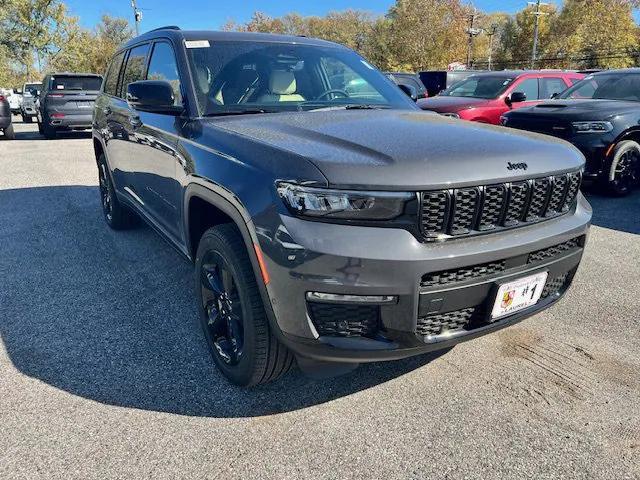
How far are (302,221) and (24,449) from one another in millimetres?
1555

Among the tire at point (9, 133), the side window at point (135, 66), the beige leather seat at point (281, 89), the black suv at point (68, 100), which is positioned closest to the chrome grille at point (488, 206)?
the beige leather seat at point (281, 89)

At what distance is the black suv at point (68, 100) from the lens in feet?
44.0

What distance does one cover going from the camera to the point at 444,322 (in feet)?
7.02

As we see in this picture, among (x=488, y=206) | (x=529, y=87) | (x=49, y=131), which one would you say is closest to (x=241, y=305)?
(x=488, y=206)

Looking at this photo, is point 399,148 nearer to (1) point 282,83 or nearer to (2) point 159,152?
(1) point 282,83

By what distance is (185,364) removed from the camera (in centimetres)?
283

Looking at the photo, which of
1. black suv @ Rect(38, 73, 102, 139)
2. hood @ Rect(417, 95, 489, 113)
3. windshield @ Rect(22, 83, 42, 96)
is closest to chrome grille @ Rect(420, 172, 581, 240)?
hood @ Rect(417, 95, 489, 113)

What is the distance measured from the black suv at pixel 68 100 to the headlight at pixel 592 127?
11615 millimetres

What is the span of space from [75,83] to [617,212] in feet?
43.2

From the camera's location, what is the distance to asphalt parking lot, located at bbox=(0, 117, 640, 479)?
2.12 meters

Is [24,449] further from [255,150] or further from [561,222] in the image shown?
[561,222]

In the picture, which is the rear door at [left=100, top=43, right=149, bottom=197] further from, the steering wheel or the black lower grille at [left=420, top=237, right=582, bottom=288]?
the black lower grille at [left=420, top=237, right=582, bottom=288]

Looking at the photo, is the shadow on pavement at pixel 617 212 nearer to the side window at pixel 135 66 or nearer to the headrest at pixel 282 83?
the headrest at pixel 282 83

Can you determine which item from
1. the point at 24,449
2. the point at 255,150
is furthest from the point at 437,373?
the point at 24,449
